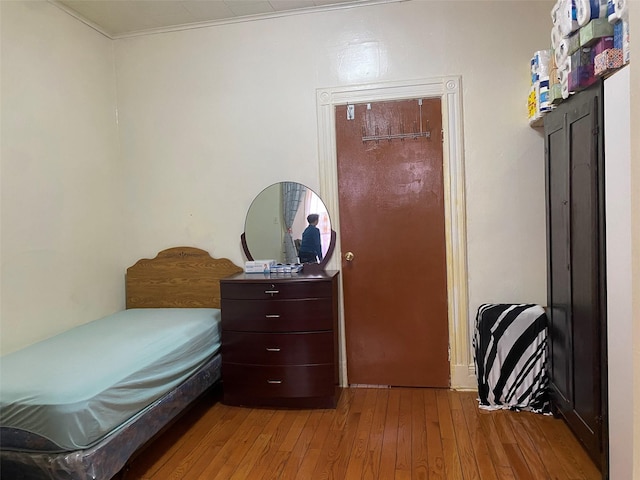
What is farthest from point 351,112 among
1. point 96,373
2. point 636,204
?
point 636,204

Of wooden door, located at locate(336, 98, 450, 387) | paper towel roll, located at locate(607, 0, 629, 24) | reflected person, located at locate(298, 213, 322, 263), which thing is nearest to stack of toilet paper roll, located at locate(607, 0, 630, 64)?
paper towel roll, located at locate(607, 0, 629, 24)

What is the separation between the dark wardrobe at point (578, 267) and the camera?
6.56 feet

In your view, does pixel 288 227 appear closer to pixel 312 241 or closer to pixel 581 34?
pixel 312 241

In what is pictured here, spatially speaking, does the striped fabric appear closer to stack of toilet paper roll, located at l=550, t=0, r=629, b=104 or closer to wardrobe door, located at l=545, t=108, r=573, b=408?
wardrobe door, located at l=545, t=108, r=573, b=408

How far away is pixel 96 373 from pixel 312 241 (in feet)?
5.40

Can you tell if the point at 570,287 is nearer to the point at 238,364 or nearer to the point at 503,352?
the point at 503,352

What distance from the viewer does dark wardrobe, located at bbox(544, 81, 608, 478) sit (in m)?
2.00

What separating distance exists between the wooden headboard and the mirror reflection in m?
0.28

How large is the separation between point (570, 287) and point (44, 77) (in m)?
3.22

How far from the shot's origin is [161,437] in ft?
8.72

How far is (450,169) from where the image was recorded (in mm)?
3121

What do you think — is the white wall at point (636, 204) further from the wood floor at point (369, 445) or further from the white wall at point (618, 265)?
the wood floor at point (369, 445)

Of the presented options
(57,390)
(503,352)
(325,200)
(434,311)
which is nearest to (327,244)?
(325,200)

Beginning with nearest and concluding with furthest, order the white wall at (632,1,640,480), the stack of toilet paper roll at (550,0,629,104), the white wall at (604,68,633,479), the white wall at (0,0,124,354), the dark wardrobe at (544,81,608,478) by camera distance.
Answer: the white wall at (632,1,640,480) → the white wall at (604,68,633,479) → the stack of toilet paper roll at (550,0,629,104) → the dark wardrobe at (544,81,608,478) → the white wall at (0,0,124,354)
